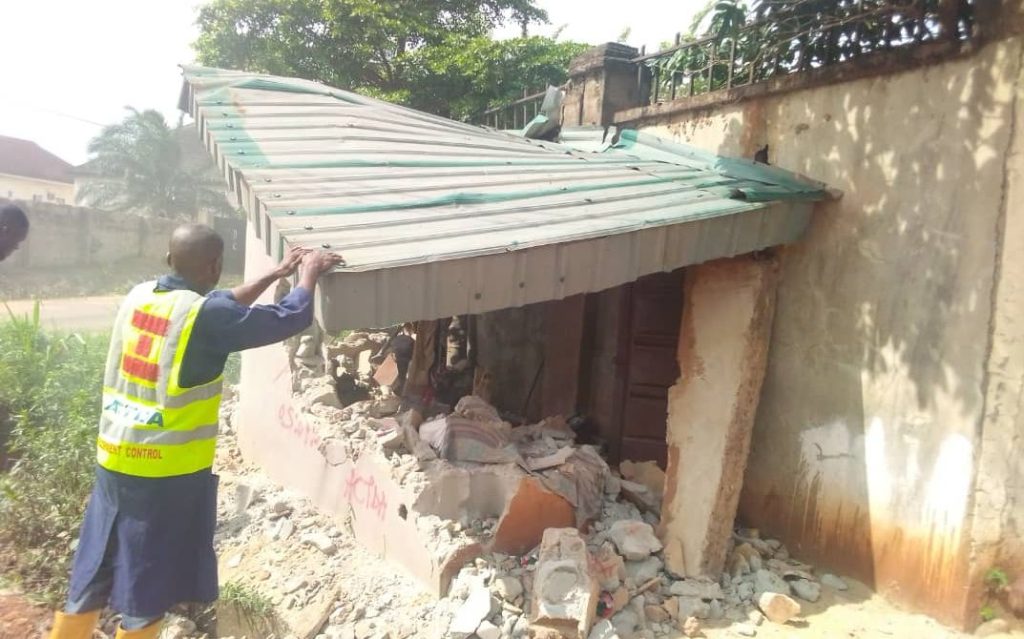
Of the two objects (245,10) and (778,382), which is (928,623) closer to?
(778,382)

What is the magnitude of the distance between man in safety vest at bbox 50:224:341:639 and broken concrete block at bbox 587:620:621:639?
73.3 inches

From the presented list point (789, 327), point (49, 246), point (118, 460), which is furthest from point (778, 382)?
point (49, 246)

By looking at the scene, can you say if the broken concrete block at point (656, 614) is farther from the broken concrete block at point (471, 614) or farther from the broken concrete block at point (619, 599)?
the broken concrete block at point (471, 614)

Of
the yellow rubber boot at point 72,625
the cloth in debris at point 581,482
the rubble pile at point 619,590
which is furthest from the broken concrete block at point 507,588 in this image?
the yellow rubber boot at point 72,625

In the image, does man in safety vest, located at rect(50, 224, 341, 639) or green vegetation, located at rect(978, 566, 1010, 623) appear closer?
man in safety vest, located at rect(50, 224, 341, 639)

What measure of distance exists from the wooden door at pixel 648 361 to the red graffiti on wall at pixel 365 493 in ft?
7.13

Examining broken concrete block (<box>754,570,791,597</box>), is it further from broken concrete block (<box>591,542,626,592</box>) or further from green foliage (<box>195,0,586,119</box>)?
green foliage (<box>195,0,586,119</box>)

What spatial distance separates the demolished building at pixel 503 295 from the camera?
2779mm

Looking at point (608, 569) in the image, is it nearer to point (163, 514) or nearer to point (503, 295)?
point (503, 295)

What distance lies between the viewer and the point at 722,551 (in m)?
3.88

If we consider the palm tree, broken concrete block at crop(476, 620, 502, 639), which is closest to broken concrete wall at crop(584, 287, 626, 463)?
broken concrete block at crop(476, 620, 502, 639)

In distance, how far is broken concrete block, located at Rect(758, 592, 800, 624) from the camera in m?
3.40

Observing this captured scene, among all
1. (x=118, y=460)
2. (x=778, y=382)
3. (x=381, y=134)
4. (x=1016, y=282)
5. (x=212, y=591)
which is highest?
(x=381, y=134)

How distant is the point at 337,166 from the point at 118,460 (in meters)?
1.96
